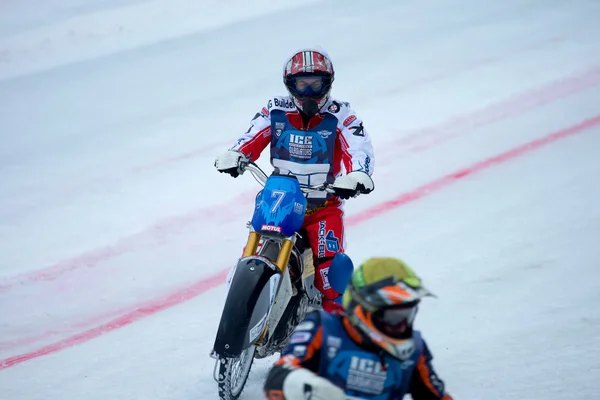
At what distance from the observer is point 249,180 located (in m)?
9.62

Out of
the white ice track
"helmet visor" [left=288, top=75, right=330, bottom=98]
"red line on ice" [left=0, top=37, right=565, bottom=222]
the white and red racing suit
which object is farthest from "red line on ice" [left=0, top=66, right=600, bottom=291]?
"helmet visor" [left=288, top=75, right=330, bottom=98]

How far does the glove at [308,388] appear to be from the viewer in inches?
129

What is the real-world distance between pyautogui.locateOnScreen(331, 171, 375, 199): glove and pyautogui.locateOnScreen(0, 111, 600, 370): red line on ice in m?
2.35

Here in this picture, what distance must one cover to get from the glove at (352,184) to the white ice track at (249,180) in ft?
4.46

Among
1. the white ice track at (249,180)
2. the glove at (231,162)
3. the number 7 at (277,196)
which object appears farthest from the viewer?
the white ice track at (249,180)

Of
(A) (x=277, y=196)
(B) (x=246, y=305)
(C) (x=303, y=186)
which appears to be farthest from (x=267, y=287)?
(C) (x=303, y=186)

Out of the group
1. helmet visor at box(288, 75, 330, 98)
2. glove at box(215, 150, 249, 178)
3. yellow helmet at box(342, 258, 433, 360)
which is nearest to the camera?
yellow helmet at box(342, 258, 433, 360)

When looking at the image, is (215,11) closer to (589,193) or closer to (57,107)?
(57,107)

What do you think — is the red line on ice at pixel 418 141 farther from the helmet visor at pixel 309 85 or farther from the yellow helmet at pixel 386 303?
the yellow helmet at pixel 386 303

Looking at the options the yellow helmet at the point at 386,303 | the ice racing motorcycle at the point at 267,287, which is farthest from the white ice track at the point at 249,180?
the yellow helmet at the point at 386,303

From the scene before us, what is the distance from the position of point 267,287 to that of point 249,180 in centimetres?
468

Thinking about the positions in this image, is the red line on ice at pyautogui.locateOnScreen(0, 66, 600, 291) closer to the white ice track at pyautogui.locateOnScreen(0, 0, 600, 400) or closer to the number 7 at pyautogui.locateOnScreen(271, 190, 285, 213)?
the white ice track at pyautogui.locateOnScreen(0, 0, 600, 400)

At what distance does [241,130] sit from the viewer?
10.6 metres

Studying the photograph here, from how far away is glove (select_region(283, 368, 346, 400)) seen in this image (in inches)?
129
